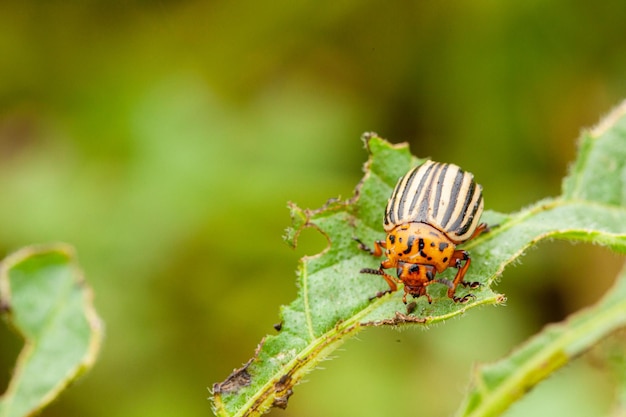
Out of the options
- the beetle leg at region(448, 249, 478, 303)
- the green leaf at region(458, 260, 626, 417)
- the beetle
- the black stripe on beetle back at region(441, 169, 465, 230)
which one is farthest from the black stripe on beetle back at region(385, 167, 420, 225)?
the green leaf at region(458, 260, 626, 417)

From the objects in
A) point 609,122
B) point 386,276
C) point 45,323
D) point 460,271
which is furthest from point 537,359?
point 45,323

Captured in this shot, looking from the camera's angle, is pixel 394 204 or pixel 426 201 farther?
pixel 426 201

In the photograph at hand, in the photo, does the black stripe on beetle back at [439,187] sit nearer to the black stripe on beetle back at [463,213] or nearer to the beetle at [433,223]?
the beetle at [433,223]

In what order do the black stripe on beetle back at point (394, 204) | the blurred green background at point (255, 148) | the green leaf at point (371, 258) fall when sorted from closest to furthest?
the green leaf at point (371, 258)
the black stripe on beetle back at point (394, 204)
the blurred green background at point (255, 148)

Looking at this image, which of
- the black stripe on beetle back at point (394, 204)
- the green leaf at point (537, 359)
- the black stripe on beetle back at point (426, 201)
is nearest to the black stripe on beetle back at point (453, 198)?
the black stripe on beetle back at point (426, 201)

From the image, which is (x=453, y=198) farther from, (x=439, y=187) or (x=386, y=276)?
(x=386, y=276)

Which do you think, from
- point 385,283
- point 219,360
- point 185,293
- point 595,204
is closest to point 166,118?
point 185,293
